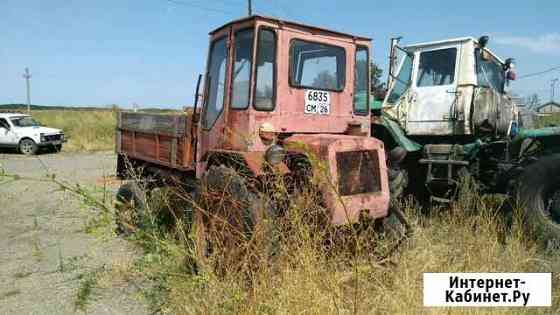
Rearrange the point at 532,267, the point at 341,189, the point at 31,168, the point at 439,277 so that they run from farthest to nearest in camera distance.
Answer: the point at 31,168
the point at 532,267
the point at 341,189
the point at 439,277

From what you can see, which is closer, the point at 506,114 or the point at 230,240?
the point at 230,240

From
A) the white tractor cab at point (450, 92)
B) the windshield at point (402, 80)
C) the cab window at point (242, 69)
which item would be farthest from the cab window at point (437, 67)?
the cab window at point (242, 69)

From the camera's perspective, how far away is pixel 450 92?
6824mm

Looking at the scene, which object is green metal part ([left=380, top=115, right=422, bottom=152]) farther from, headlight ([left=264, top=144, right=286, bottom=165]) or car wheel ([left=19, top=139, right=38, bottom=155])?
car wheel ([left=19, top=139, right=38, bottom=155])

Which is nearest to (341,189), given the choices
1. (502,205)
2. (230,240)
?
(230,240)

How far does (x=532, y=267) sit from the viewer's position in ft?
14.2

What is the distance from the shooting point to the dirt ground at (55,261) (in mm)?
4008

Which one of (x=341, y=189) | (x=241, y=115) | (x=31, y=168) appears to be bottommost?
(x=31, y=168)

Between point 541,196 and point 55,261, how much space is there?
5436 millimetres

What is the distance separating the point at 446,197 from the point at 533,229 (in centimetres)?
166

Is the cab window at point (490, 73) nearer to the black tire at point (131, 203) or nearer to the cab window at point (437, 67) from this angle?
the cab window at point (437, 67)

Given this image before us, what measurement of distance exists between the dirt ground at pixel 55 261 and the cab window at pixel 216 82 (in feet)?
4.05

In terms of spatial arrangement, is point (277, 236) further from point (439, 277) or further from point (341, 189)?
point (439, 277)

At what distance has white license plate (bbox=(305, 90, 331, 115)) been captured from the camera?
463cm
